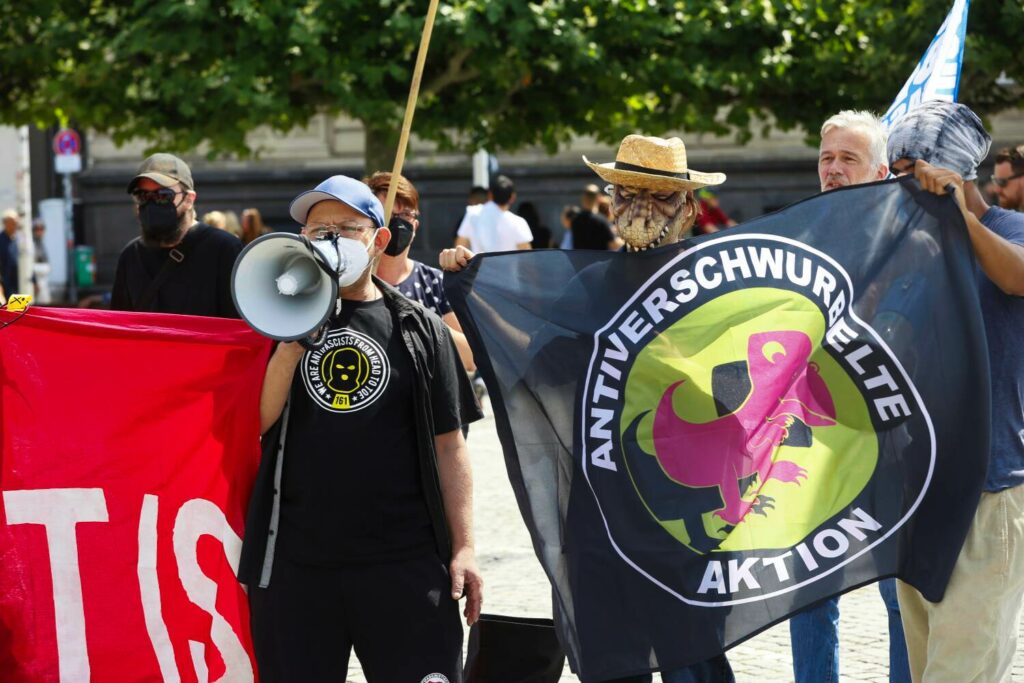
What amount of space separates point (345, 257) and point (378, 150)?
1213 centimetres

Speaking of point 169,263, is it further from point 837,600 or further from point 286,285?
point 837,600

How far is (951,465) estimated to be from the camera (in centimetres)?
407

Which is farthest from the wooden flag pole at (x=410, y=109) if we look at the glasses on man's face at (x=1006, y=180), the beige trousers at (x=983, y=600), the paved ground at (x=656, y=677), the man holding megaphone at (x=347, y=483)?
the glasses on man's face at (x=1006, y=180)

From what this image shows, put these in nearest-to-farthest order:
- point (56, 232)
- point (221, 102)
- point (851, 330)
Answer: point (851, 330), point (221, 102), point (56, 232)

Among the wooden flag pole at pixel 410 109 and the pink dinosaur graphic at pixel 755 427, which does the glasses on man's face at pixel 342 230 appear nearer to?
the wooden flag pole at pixel 410 109

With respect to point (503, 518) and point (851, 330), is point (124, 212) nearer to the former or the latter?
point (503, 518)

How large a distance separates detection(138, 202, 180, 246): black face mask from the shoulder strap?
0.05 m

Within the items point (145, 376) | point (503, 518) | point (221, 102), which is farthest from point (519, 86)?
point (145, 376)

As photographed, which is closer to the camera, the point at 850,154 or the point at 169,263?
the point at 850,154

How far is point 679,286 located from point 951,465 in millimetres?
859

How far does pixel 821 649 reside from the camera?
495 cm

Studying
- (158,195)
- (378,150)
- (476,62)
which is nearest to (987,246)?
(158,195)

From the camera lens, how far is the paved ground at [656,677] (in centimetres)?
604

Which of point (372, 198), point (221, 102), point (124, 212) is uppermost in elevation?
point (124, 212)
